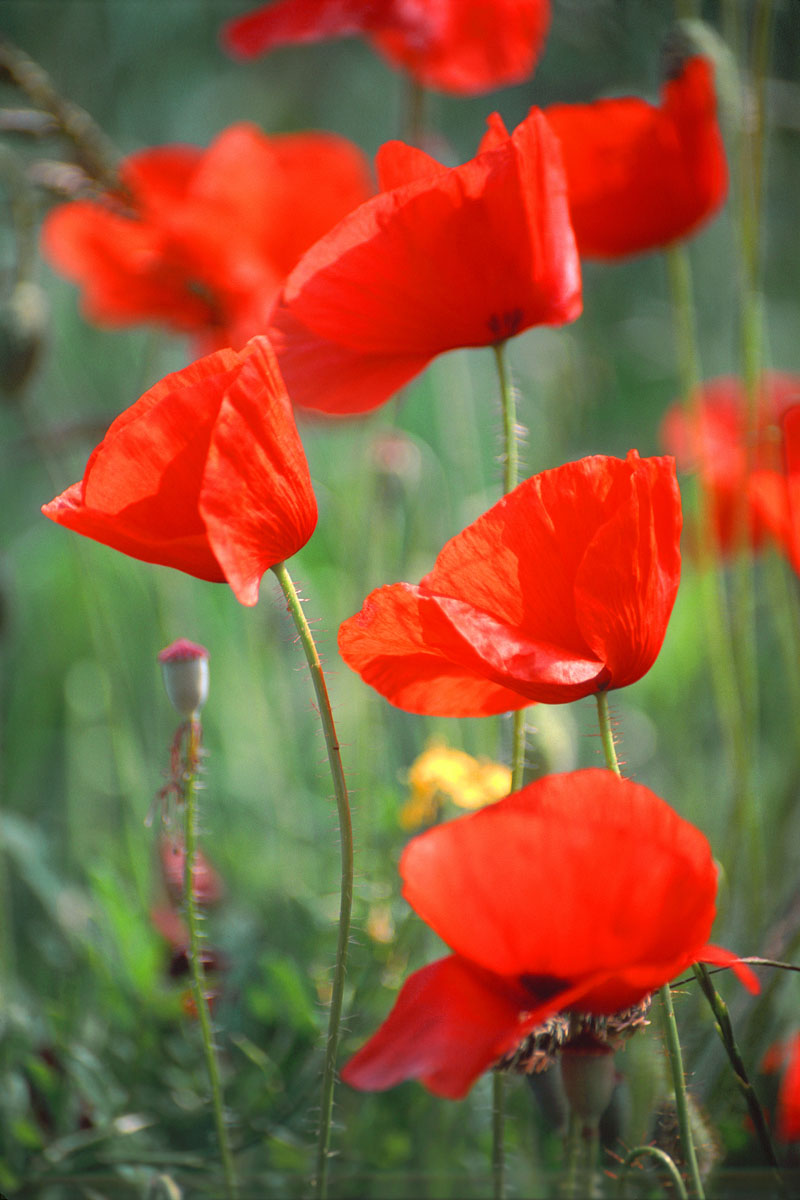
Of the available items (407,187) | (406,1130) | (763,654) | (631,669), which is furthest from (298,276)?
(763,654)

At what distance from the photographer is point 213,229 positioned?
699 millimetres

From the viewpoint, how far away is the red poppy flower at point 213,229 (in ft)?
2.29

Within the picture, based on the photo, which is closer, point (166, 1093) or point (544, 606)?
point (544, 606)

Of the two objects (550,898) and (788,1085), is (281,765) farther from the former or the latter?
(550,898)

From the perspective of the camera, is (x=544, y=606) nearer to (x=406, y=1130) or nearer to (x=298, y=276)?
(x=298, y=276)

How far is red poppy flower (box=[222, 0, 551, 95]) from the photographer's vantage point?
0.49 m

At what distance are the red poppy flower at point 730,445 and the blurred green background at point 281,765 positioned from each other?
0.07 m

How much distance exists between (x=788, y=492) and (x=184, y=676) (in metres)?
0.23

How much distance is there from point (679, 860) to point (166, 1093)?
0.41m

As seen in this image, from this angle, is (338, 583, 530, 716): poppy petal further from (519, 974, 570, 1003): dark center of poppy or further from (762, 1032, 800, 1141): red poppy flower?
(762, 1032, 800, 1141): red poppy flower

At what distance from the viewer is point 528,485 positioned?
0.26 meters

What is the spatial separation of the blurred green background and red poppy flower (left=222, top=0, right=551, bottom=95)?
2.8 inches

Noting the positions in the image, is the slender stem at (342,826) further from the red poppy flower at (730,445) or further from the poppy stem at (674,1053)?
the red poppy flower at (730,445)

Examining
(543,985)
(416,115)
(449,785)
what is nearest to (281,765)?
(449,785)
